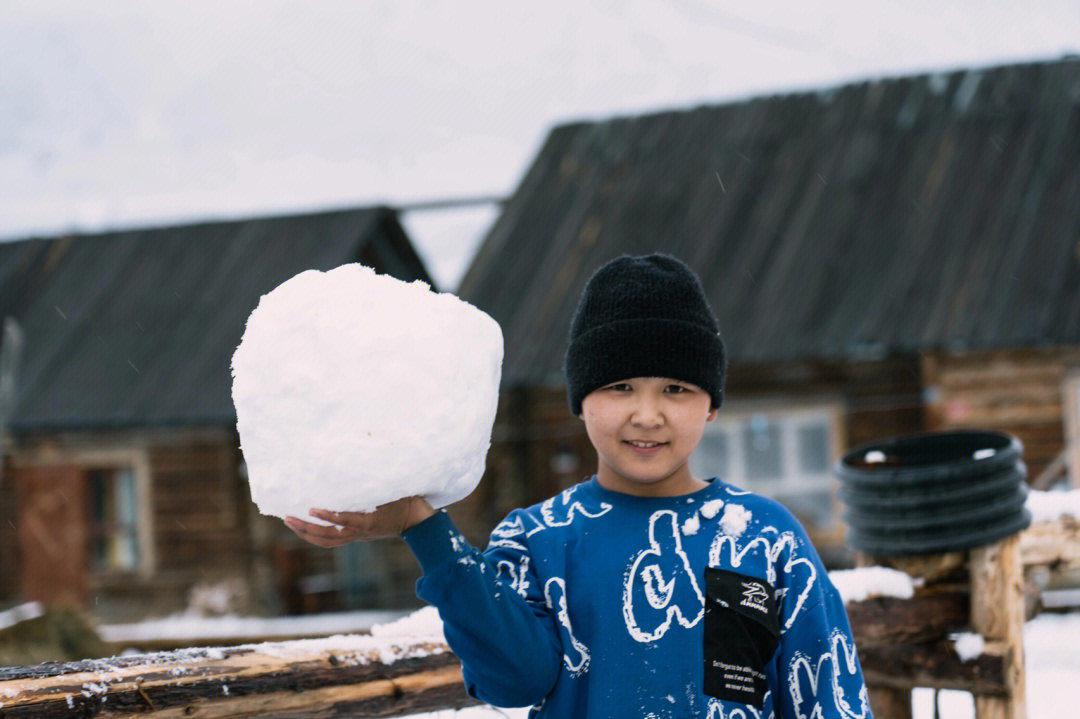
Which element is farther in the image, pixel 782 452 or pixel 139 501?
pixel 139 501

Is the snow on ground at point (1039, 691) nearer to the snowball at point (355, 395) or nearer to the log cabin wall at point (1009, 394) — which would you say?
the snowball at point (355, 395)

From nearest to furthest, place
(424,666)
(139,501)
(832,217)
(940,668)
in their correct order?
(424,666), (940,668), (832,217), (139,501)

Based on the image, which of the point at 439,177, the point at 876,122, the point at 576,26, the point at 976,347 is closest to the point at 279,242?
the point at 876,122

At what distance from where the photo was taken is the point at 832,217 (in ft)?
42.1

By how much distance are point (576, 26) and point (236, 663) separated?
144 meters

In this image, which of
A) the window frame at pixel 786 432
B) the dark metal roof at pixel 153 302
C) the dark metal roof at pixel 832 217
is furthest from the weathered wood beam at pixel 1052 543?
the dark metal roof at pixel 153 302

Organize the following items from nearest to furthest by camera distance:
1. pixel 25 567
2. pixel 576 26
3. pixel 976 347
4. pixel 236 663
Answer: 1. pixel 236 663
2. pixel 976 347
3. pixel 25 567
4. pixel 576 26

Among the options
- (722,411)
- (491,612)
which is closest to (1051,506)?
(491,612)

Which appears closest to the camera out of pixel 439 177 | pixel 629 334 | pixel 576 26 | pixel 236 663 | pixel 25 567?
pixel 629 334

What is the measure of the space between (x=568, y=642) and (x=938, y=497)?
1.67 m

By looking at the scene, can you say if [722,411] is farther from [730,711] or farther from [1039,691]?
[730,711]

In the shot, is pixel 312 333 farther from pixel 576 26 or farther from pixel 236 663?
pixel 576 26

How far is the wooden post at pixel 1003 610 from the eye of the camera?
315 centimetres

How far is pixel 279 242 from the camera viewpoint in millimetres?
16625
